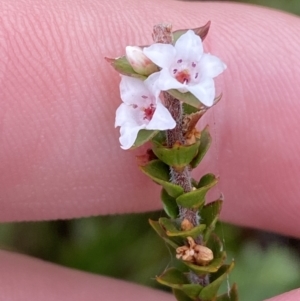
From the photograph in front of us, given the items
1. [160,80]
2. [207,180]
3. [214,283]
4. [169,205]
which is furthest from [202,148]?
[214,283]

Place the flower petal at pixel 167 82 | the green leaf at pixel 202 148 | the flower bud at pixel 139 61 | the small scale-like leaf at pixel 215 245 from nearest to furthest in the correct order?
1. the flower petal at pixel 167 82
2. the flower bud at pixel 139 61
3. the green leaf at pixel 202 148
4. the small scale-like leaf at pixel 215 245

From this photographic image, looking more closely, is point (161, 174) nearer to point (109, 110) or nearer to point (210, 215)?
point (210, 215)

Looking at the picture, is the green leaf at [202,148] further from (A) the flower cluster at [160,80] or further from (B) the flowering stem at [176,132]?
(A) the flower cluster at [160,80]

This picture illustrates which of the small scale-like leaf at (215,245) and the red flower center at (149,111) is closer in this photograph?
the red flower center at (149,111)

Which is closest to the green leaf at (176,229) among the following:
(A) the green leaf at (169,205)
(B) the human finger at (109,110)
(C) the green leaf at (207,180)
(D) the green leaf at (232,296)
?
(A) the green leaf at (169,205)

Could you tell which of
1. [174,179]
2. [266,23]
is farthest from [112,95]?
[266,23]

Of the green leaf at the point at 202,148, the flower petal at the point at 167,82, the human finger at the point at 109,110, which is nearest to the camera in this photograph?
the flower petal at the point at 167,82

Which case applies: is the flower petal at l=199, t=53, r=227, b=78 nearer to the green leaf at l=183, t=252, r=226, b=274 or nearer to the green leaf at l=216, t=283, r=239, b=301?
the green leaf at l=183, t=252, r=226, b=274

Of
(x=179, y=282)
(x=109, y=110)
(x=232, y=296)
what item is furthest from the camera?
(x=109, y=110)

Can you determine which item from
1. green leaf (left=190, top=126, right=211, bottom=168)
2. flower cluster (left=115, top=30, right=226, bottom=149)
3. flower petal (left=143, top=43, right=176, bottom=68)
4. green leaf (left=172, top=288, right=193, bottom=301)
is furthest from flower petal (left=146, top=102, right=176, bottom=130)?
green leaf (left=172, top=288, right=193, bottom=301)

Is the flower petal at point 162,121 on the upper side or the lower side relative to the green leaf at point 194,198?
upper
